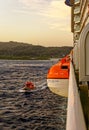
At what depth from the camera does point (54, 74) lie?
21016 mm

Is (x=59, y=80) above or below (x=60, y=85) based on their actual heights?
above

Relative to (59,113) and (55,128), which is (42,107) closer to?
(59,113)

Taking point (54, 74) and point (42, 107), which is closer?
point (54, 74)

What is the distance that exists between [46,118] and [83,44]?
A: 17.2m

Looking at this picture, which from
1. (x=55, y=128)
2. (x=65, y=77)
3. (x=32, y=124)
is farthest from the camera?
→ (x=65, y=77)

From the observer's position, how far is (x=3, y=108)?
85.5 feet

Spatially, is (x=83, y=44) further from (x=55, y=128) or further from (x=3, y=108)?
(x=3, y=108)

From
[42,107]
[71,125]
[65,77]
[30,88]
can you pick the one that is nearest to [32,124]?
[65,77]

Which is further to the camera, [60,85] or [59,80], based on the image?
[59,80]

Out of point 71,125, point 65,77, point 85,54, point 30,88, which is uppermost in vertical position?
point 85,54

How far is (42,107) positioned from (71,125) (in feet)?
76.9

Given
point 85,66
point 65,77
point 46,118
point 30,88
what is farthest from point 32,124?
point 30,88

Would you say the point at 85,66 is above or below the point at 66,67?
above

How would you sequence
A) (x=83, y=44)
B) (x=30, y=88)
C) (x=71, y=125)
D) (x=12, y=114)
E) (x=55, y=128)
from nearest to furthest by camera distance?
(x=71, y=125) → (x=83, y=44) → (x=55, y=128) → (x=12, y=114) → (x=30, y=88)
